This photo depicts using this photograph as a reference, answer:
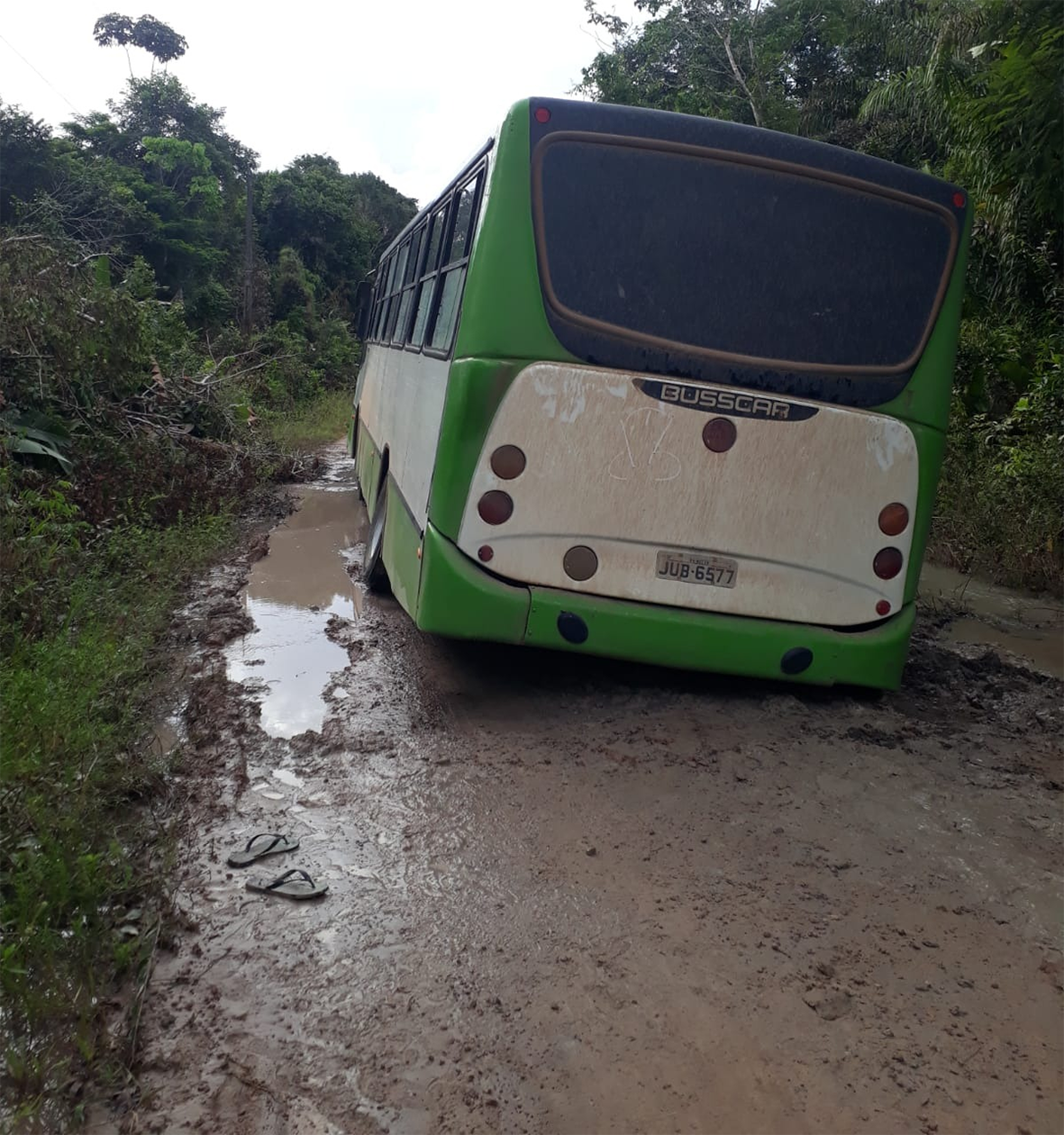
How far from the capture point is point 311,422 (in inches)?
771

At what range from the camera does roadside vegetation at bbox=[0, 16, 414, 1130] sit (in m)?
2.73

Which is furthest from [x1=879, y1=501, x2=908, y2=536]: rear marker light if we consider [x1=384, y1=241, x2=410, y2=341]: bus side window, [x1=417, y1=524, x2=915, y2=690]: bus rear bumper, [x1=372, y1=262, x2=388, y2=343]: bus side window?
[x1=372, y1=262, x2=388, y2=343]: bus side window

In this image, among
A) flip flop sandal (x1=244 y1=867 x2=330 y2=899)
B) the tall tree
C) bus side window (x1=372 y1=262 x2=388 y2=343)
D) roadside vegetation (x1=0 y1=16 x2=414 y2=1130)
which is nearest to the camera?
roadside vegetation (x1=0 y1=16 x2=414 y2=1130)

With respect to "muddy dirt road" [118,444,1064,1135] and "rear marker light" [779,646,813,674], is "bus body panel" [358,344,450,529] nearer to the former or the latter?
"muddy dirt road" [118,444,1064,1135]

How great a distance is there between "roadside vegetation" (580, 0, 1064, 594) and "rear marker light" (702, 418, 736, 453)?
265cm

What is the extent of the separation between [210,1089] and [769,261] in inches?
150

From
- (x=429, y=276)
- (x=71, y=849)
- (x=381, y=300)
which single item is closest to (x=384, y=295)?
(x=381, y=300)

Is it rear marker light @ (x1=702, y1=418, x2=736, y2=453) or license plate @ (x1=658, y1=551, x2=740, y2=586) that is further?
license plate @ (x1=658, y1=551, x2=740, y2=586)

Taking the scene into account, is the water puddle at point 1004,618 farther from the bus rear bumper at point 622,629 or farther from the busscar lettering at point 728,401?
the busscar lettering at point 728,401

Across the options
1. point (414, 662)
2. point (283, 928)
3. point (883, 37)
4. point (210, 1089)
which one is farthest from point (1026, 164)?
point (883, 37)

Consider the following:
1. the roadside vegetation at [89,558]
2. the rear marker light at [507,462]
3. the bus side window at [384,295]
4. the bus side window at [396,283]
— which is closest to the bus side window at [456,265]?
the rear marker light at [507,462]

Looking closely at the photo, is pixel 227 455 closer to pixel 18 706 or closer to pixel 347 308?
pixel 18 706

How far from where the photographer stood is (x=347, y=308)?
119 feet

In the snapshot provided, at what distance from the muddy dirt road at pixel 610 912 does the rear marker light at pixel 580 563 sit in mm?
716
